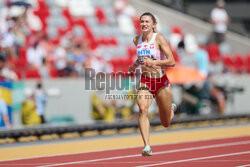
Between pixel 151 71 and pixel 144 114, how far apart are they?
751 mm

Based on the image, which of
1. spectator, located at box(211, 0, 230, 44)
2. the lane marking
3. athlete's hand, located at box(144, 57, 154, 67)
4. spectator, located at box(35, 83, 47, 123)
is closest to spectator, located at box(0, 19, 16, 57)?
spectator, located at box(35, 83, 47, 123)

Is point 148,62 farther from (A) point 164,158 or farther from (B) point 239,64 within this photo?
(B) point 239,64

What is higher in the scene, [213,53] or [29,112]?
[213,53]

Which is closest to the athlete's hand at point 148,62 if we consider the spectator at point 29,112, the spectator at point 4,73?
the spectator at point 29,112

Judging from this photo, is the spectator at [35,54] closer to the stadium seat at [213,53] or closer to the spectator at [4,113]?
the spectator at [4,113]

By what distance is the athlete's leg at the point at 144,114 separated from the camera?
10.6 m

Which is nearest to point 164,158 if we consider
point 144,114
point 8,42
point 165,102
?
point 165,102

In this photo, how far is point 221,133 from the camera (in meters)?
18.3

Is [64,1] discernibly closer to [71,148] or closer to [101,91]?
[101,91]

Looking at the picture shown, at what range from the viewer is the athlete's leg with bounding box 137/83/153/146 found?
1056 centimetres

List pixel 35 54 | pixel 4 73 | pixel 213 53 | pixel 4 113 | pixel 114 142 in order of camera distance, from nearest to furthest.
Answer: pixel 114 142, pixel 4 113, pixel 4 73, pixel 35 54, pixel 213 53

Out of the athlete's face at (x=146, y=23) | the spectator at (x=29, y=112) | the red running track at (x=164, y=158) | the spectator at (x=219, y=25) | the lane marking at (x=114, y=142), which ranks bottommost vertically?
the lane marking at (x=114, y=142)

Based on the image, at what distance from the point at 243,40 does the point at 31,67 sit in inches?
562

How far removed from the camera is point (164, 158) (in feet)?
37.7
